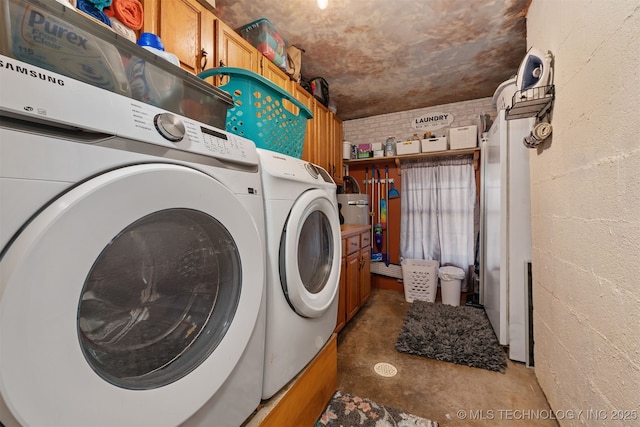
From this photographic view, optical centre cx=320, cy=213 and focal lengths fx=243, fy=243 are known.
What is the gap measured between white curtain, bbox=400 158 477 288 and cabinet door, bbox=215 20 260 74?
2.17m

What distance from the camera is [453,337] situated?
1.87 meters

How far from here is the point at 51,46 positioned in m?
0.51

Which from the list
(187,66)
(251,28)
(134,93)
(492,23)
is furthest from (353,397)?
(492,23)

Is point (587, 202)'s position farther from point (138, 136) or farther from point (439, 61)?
point (439, 61)

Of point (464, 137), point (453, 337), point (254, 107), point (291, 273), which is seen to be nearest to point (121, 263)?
point (291, 273)

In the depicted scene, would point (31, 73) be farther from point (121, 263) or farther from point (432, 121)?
point (432, 121)

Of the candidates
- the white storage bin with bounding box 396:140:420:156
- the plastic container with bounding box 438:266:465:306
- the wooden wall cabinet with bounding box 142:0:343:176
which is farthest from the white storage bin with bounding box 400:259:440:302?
the wooden wall cabinet with bounding box 142:0:343:176

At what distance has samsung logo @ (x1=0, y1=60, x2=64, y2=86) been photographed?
0.36 m

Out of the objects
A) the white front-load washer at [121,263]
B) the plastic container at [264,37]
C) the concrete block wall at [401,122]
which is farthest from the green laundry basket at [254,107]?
the concrete block wall at [401,122]

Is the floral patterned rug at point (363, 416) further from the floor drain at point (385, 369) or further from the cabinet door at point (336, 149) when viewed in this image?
the cabinet door at point (336, 149)

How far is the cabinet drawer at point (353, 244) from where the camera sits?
6.75 feet

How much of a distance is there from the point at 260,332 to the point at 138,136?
2.04 ft

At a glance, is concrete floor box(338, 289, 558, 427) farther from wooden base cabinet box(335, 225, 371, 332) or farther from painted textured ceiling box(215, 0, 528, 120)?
painted textured ceiling box(215, 0, 528, 120)

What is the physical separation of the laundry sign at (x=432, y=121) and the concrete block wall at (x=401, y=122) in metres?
0.04
